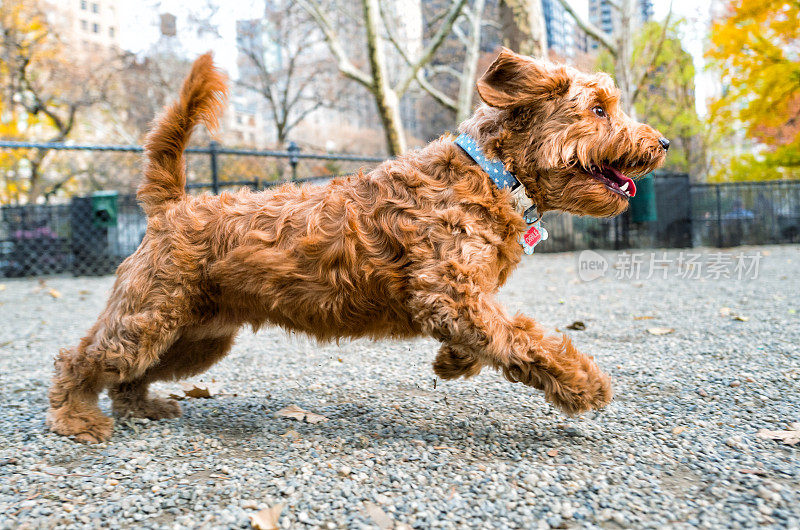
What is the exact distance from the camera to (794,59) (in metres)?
16.7

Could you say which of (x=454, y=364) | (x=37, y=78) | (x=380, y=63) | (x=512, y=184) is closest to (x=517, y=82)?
(x=512, y=184)

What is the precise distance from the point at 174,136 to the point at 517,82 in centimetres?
197

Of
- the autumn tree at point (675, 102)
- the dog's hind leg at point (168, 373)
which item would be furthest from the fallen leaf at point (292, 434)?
the autumn tree at point (675, 102)

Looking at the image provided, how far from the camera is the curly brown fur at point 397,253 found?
8.30 ft

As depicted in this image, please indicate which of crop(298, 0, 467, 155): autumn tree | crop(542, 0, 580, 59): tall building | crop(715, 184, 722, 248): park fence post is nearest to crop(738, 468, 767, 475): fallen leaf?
crop(298, 0, 467, 155): autumn tree

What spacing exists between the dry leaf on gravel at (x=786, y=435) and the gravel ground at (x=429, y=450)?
5 cm

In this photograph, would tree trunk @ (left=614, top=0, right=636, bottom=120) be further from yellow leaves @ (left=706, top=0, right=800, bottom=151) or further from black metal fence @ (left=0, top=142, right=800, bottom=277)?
yellow leaves @ (left=706, top=0, right=800, bottom=151)

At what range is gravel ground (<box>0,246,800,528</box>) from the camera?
2078 mm

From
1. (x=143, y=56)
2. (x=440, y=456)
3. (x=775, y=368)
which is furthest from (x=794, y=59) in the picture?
(x=143, y=56)

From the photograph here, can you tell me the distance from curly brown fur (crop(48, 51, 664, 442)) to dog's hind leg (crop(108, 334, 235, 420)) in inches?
8.9

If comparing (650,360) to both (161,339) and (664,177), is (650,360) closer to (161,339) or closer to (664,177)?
(161,339)

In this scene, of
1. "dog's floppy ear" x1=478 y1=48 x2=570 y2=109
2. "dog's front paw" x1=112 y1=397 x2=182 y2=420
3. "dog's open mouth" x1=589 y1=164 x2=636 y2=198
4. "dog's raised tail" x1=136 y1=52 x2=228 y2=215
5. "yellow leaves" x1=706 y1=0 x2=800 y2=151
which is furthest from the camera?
"yellow leaves" x1=706 y1=0 x2=800 y2=151

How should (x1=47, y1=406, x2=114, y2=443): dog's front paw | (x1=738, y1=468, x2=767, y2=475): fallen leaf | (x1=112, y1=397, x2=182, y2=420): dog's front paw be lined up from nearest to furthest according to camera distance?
(x1=738, y1=468, x2=767, y2=475): fallen leaf
(x1=47, y1=406, x2=114, y2=443): dog's front paw
(x1=112, y1=397, x2=182, y2=420): dog's front paw

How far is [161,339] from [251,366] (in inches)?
70.6
